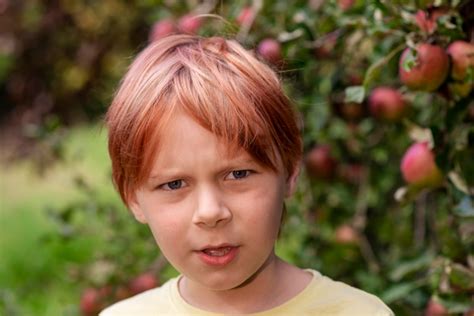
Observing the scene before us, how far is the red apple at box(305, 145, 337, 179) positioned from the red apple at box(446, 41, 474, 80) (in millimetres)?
822

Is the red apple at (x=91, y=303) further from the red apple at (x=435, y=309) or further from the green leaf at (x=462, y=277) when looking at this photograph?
the green leaf at (x=462, y=277)

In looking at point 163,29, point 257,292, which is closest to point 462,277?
point 257,292

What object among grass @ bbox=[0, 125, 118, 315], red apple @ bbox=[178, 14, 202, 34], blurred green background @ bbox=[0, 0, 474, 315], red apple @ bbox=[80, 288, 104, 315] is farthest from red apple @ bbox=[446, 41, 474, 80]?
grass @ bbox=[0, 125, 118, 315]

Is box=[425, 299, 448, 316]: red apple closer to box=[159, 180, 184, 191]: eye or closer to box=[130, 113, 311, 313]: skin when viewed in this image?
box=[130, 113, 311, 313]: skin

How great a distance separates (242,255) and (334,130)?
1128 mm

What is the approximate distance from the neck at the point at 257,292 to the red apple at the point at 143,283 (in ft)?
2.81

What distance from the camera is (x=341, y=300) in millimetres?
1575

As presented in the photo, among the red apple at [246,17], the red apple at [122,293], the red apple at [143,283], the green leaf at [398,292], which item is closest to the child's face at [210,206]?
the green leaf at [398,292]

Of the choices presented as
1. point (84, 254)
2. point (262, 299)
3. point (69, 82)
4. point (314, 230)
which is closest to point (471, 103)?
point (262, 299)

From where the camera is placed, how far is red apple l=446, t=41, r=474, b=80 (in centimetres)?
177

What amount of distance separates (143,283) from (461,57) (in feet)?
3.47

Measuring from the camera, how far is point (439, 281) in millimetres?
1915

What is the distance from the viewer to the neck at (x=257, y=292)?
1.57 metres

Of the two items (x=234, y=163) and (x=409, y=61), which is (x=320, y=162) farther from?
(x=234, y=163)
